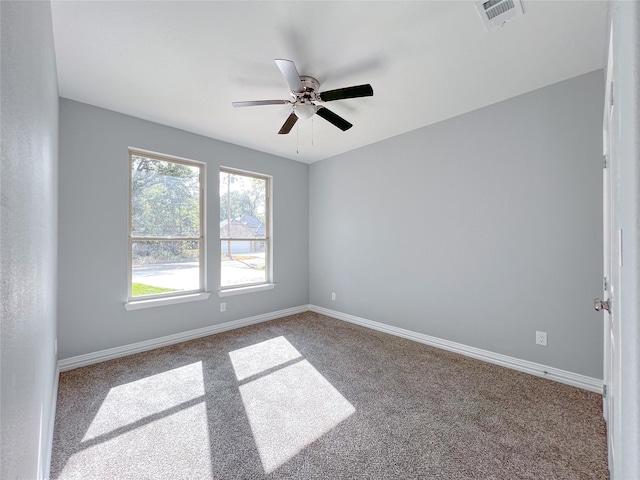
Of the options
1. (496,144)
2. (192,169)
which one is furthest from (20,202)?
(496,144)

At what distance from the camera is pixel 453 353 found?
3131 millimetres

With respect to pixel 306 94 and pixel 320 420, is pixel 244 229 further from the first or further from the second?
pixel 320 420

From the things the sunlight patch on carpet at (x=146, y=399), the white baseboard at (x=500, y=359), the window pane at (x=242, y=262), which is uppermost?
the window pane at (x=242, y=262)

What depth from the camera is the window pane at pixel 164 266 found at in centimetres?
329

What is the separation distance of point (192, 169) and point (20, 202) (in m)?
3.05

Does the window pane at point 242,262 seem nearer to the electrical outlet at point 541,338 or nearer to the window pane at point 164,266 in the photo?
the window pane at point 164,266

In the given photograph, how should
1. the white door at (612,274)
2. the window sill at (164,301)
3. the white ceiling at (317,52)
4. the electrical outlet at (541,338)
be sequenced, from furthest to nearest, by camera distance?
the window sill at (164,301) → the electrical outlet at (541,338) → the white ceiling at (317,52) → the white door at (612,274)

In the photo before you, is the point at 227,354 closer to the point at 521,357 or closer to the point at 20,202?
the point at 20,202

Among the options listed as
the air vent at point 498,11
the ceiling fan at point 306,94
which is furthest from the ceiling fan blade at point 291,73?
the air vent at point 498,11

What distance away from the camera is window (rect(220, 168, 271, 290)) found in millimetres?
4023

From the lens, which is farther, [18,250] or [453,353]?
[453,353]

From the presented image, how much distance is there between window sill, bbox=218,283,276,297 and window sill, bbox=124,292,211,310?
0.78 feet

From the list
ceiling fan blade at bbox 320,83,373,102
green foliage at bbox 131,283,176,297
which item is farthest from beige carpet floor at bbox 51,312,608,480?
ceiling fan blade at bbox 320,83,373,102

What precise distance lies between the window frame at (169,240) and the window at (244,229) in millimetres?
259
